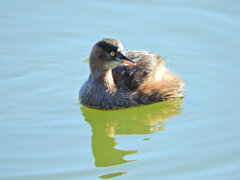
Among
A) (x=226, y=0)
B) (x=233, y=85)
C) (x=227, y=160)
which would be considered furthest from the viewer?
(x=226, y=0)

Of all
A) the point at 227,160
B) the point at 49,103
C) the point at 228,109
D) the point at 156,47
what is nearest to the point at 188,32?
the point at 156,47

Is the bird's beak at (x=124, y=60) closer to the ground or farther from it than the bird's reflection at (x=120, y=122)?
farther from it

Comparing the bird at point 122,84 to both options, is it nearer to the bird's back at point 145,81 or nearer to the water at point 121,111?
the bird's back at point 145,81

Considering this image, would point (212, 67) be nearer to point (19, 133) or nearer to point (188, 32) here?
point (188, 32)

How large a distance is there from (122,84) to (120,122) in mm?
713

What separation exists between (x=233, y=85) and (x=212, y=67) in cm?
79

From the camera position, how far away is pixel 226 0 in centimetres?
1180

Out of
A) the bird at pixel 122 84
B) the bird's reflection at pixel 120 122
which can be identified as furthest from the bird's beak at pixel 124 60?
the bird's reflection at pixel 120 122

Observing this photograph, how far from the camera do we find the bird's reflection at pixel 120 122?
7711 millimetres

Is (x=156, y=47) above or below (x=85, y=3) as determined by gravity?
below

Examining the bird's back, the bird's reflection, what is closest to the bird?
the bird's back

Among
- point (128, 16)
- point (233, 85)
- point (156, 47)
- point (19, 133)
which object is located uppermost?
point (128, 16)

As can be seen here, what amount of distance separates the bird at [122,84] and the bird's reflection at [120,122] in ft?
0.38

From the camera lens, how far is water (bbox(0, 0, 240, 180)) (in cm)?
730
